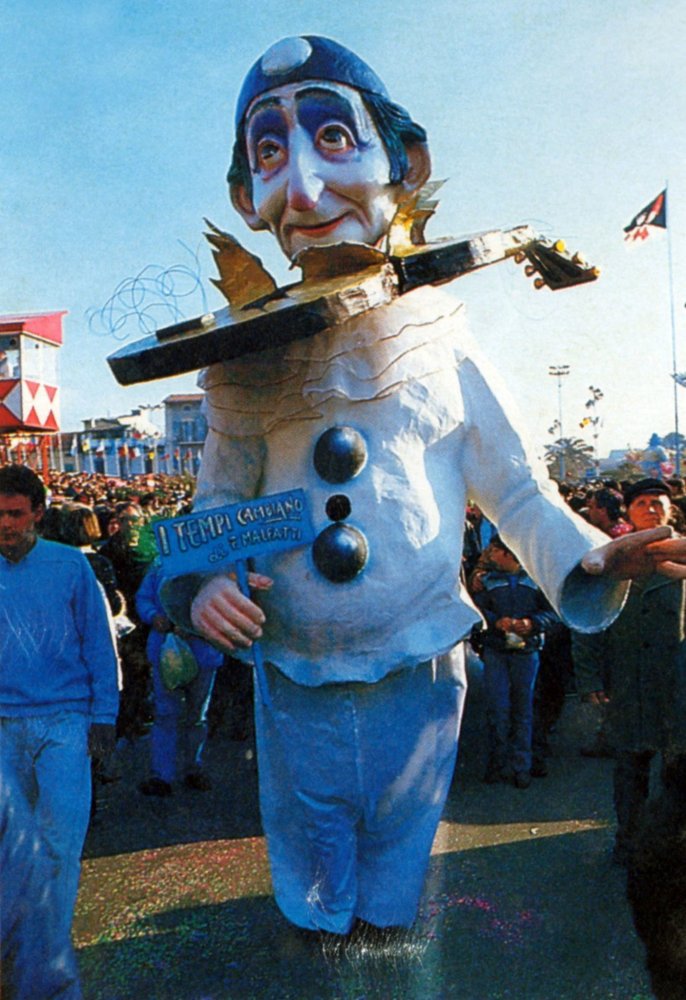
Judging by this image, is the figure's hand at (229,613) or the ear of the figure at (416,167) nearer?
the figure's hand at (229,613)

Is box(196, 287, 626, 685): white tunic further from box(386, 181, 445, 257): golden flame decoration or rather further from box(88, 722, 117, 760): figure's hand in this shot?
box(88, 722, 117, 760): figure's hand

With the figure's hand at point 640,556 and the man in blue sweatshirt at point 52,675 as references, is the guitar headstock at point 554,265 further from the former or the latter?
the man in blue sweatshirt at point 52,675

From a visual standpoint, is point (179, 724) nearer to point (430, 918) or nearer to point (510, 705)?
point (510, 705)

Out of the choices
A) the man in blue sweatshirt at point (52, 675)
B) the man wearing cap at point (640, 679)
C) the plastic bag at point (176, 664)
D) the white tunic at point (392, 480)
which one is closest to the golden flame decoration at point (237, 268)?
the white tunic at point (392, 480)

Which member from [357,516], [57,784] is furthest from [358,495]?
[57,784]

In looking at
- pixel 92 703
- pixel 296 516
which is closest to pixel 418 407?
pixel 296 516

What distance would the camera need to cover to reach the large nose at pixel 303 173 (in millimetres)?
1380

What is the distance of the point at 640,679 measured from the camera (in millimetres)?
1777

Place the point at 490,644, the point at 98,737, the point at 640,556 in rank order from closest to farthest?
the point at 640,556, the point at 98,737, the point at 490,644

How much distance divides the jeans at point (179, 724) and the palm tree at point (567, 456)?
100cm

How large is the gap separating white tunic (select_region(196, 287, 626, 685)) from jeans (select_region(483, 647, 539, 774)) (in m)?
0.40

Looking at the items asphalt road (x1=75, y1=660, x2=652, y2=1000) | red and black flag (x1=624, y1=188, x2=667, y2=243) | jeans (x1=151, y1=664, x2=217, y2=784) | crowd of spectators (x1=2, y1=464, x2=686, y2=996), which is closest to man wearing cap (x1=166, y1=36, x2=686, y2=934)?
asphalt road (x1=75, y1=660, x2=652, y2=1000)

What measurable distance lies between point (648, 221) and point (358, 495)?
708 millimetres

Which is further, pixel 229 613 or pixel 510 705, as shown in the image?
pixel 510 705
